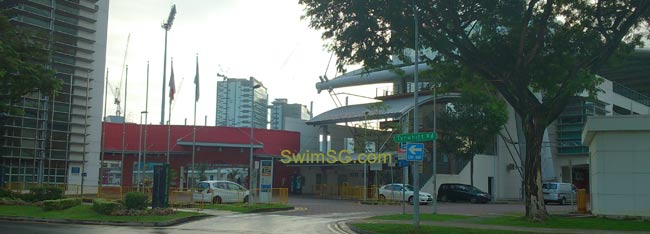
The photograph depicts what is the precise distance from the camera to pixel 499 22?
23.9 meters

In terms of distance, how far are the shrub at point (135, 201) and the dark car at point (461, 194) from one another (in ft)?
91.6

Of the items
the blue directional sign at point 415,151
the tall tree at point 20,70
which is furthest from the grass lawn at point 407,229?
the tall tree at point 20,70

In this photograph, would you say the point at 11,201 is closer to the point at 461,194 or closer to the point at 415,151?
the point at 415,151

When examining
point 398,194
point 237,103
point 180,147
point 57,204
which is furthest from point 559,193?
point 237,103

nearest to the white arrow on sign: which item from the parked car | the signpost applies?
the signpost

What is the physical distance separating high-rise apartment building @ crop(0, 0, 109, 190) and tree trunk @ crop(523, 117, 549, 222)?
30.3 meters

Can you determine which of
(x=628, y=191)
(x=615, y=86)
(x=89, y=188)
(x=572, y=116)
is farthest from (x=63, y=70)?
(x=615, y=86)

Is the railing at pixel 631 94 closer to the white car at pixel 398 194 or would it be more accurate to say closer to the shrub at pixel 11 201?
the white car at pixel 398 194

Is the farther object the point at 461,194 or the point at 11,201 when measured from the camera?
the point at 461,194

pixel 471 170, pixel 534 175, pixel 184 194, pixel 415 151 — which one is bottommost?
pixel 184 194

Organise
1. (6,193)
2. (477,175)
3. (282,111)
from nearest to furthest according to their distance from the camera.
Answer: (6,193) → (477,175) → (282,111)

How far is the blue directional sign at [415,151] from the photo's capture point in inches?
771

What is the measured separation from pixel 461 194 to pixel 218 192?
20301 millimetres

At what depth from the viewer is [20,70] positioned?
28953mm
